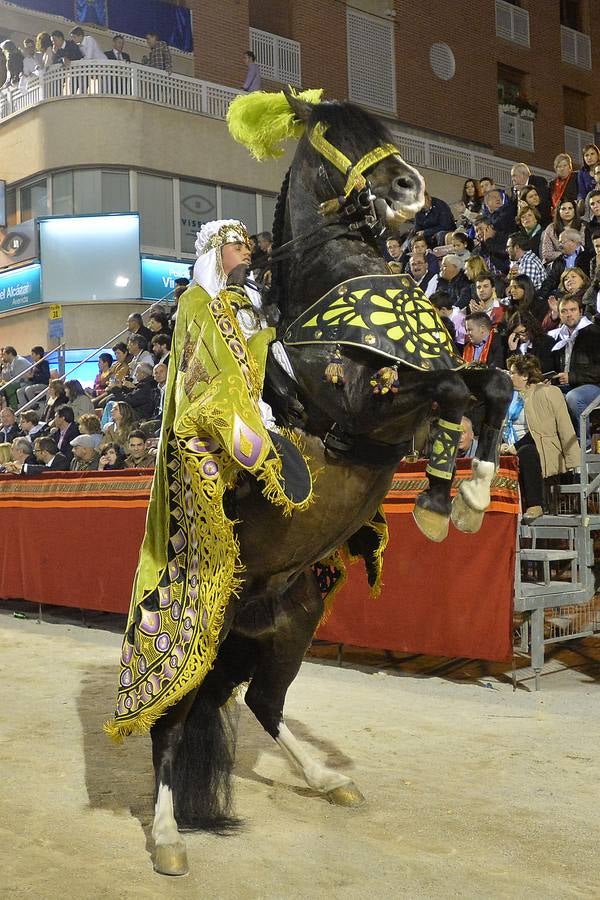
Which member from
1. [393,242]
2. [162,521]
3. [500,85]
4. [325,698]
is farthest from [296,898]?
[500,85]

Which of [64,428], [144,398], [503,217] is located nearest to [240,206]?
[144,398]

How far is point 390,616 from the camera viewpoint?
277 inches

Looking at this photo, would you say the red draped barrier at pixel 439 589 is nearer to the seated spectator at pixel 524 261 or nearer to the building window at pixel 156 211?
the seated spectator at pixel 524 261

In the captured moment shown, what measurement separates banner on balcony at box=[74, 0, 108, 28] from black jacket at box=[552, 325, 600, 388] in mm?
16279

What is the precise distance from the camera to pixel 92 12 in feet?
68.3

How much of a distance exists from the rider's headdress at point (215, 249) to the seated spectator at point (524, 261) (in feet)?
22.0

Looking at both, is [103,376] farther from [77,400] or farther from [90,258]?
[90,258]

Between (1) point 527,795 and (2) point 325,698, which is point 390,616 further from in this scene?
(1) point 527,795

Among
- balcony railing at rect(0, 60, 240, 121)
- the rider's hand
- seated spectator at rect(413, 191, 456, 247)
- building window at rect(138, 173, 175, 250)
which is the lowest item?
the rider's hand

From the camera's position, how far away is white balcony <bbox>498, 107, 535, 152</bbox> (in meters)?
25.9

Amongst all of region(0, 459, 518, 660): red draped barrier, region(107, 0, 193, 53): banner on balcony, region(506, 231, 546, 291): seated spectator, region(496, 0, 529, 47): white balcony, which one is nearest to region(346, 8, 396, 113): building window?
region(496, 0, 529, 47): white balcony

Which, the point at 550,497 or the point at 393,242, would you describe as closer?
the point at 550,497

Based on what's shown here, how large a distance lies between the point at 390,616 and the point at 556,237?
5.15m

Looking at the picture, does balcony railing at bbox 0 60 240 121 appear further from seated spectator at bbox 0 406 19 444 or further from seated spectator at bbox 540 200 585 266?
seated spectator at bbox 540 200 585 266
